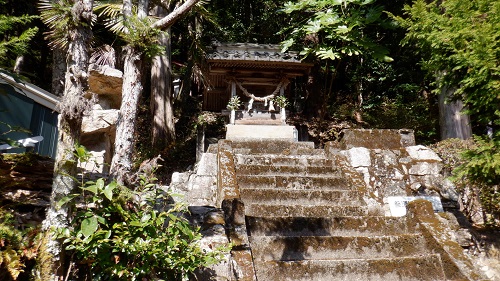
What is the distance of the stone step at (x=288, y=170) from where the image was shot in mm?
5997

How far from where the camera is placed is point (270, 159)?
256 inches

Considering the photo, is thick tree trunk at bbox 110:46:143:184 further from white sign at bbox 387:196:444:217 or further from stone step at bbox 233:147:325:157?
white sign at bbox 387:196:444:217

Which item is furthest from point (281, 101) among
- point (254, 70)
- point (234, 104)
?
point (234, 104)

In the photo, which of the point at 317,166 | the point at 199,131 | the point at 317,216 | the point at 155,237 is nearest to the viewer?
the point at 155,237

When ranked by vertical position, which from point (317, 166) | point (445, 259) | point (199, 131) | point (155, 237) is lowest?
point (445, 259)

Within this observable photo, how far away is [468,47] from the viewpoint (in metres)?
3.89

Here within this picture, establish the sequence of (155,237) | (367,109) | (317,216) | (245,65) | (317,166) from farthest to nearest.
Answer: (367,109)
(245,65)
(317,166)
(317,216)
(155,237)

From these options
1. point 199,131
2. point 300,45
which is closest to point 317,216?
point 199,131

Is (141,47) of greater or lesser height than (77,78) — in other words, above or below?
above

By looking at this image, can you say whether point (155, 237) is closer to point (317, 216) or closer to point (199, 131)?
point (317, 216)

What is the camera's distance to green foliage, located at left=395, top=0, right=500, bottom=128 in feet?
12.2

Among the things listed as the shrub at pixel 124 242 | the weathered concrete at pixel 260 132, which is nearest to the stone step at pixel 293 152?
the weathered concrete at pixel 260 132

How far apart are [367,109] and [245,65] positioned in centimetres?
682

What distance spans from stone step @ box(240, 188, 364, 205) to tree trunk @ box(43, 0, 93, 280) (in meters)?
2.63
